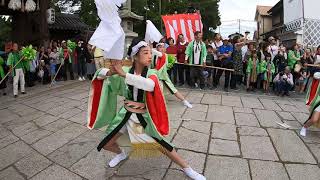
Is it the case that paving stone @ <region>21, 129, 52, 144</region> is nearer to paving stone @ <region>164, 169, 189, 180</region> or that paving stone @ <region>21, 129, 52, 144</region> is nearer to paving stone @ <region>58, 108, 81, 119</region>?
paving stone @ <region>58, 108, 81, 119</region>

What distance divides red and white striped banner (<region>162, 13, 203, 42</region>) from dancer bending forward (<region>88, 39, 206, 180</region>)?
7.38 meters

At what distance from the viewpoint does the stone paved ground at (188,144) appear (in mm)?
3959

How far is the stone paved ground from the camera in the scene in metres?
3.96

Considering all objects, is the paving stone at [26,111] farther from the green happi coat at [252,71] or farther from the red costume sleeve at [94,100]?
the green happi coat at [252,71]

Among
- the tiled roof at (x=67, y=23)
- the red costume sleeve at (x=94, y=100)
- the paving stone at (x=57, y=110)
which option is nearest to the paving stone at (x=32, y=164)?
the red costume sleeve at (x=94, y=100)

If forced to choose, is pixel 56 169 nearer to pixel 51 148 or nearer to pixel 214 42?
pixel 51 148

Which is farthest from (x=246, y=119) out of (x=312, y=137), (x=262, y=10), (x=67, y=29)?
(x=262, y=10)

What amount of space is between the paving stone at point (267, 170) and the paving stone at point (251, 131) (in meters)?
1.06

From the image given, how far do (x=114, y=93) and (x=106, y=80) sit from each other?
0.63ft

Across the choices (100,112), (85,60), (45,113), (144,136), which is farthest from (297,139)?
(85,60)

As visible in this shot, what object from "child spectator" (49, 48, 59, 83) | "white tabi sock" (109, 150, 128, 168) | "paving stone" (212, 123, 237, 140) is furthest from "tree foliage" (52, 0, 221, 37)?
"white tabi sock" (109, 150, 128, 168)

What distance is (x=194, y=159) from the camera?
4.22 m

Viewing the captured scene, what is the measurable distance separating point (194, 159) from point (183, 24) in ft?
23.8

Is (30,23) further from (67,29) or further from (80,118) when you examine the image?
(80,118)
